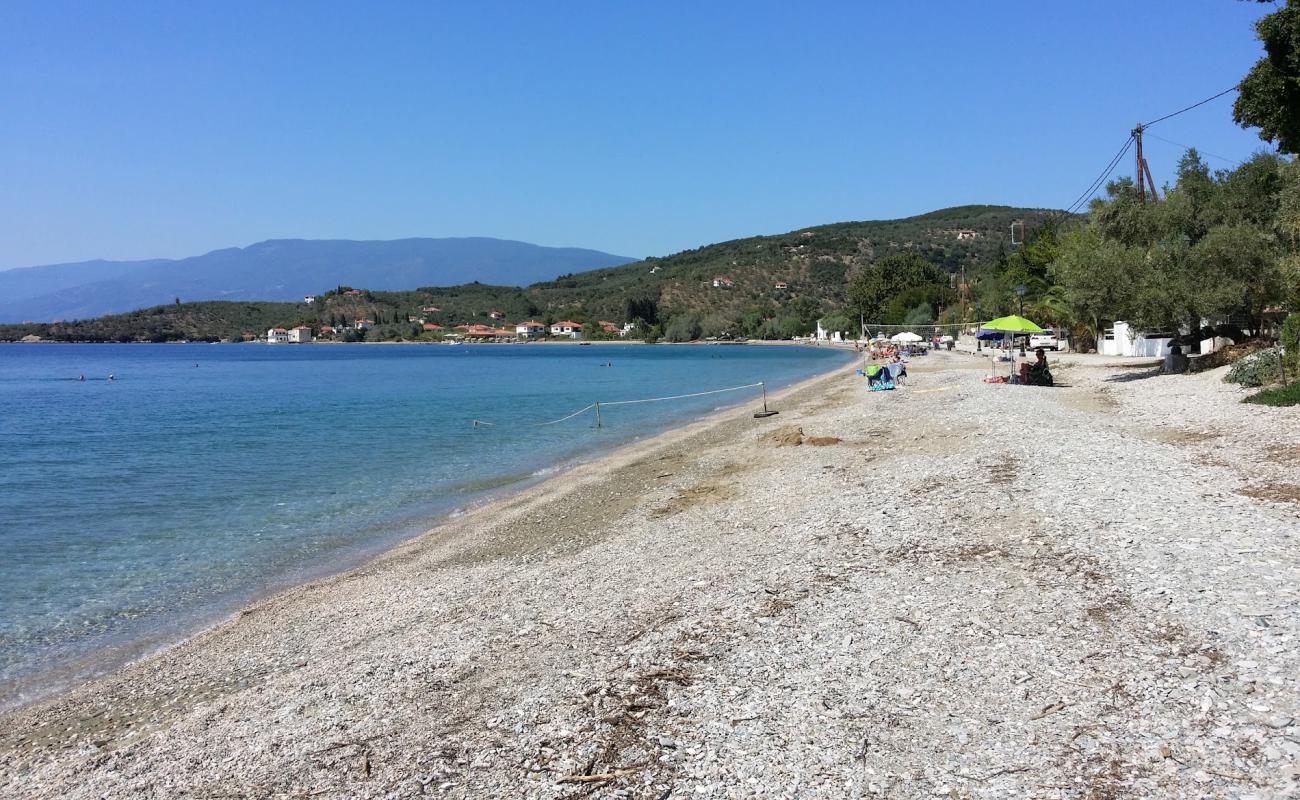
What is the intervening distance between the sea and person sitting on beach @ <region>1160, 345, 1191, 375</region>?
16032 mm

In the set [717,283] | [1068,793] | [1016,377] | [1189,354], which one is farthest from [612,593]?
[717,283]

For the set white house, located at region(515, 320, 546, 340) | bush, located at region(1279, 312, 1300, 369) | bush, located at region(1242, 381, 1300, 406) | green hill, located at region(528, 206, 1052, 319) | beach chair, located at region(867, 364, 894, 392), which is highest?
green hill, located at region(528, 206, 1052, 319)

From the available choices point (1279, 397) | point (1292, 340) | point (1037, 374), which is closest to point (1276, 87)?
point (1292, 340)

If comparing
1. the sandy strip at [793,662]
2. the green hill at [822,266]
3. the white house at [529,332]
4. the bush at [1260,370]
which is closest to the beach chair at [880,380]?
the bush at [1260,370]

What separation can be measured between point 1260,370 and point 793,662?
1717 centimetres

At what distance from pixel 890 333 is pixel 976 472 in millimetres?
87349

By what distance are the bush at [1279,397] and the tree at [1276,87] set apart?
24.0 feet

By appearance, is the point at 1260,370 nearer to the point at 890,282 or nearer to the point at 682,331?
the point at 890,282

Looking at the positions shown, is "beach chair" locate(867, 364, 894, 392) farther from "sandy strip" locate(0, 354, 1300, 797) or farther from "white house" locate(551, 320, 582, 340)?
"white house" locate(551, 320, 582, 340)

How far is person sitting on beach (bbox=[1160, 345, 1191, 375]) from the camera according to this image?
2505 centimetres

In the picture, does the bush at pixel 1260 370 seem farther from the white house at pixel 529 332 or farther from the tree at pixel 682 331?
the white house at pixel 529 332

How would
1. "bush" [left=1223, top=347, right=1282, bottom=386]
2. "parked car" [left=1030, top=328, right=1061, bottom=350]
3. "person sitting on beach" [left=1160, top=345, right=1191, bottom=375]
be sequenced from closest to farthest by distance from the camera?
"bush" [left=1223, top=347, right=1282, bottom=386], "person sitting on beach" [left=1160, top=345, right=1191, bottom=375], "parked car" [left=1030, top=328, right=1061, bottom=350]

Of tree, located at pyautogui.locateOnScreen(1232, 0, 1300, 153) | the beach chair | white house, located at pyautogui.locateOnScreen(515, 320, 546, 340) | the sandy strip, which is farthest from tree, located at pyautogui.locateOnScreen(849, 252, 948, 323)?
the sandy strip

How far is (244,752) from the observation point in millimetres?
6133
